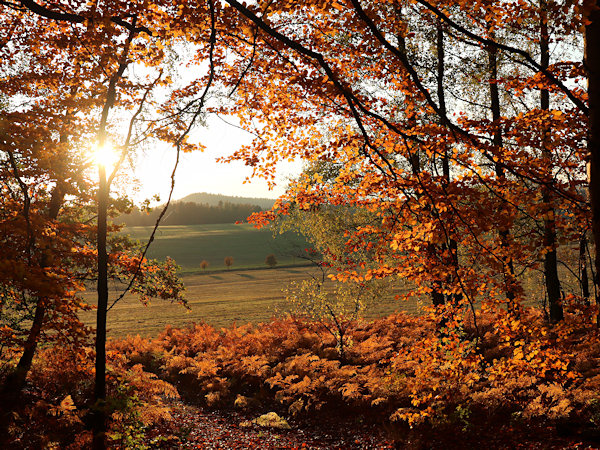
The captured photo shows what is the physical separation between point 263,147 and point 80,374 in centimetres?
675

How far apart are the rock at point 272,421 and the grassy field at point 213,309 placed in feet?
16.6

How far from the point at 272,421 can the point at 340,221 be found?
21.8ft

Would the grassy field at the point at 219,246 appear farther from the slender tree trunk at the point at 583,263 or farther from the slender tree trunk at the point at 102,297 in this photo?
the slender tree trunk at the point at 102,297

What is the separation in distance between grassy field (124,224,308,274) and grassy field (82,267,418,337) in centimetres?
2746

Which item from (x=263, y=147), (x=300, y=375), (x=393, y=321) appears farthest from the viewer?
(x=393, y=321)

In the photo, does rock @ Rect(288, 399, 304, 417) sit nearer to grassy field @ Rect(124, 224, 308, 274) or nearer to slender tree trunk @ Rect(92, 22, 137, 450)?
slender tree trunk @ Rect(92, 22, 137, 450)

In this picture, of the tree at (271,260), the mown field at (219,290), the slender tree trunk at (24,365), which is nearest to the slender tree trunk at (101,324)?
the mown field at (219,290)

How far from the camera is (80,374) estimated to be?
8664 mm

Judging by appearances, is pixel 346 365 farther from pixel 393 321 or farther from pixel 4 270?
pixel 4 270

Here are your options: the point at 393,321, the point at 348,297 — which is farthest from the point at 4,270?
the point at 393,321

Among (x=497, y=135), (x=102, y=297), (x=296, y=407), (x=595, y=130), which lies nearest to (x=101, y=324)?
(x=102, y=297)

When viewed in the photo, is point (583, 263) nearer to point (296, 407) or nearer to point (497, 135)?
point (497, 135)

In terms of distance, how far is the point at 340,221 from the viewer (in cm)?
1345

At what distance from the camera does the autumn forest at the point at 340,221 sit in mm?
4215
